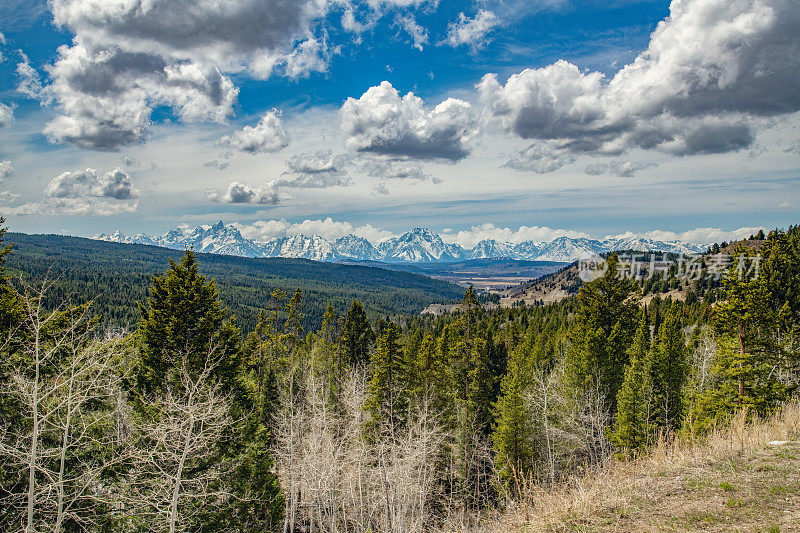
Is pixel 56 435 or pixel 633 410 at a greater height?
pixel 56 435

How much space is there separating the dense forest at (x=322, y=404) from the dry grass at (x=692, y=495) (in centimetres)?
172

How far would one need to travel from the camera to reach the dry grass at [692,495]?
25.4 feet

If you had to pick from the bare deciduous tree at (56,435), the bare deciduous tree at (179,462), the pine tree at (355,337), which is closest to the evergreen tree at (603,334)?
the pine tree at (355,337)

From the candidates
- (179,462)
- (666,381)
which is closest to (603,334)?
(666,381)

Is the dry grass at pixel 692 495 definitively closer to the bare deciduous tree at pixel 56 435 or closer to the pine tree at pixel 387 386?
the bare deciduous tree at pixel 56 435

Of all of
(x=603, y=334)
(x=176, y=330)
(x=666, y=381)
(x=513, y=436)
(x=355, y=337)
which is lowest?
(x=513, y=436)

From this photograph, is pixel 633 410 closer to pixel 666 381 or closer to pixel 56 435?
pixel 666 381

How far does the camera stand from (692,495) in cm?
870

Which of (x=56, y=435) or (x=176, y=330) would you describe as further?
(x=176, y=330)

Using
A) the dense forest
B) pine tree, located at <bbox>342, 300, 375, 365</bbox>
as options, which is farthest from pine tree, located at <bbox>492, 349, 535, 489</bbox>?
pine tree, located at <bbox>342, 300, 375, 365</bbox>

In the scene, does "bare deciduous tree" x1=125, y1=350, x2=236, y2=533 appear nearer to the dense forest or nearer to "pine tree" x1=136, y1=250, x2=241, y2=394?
the dense forest

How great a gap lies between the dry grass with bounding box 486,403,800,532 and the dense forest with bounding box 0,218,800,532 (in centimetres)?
172

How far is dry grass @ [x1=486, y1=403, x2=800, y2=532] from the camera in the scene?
7734 mm

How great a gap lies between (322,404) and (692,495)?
25.2 m
